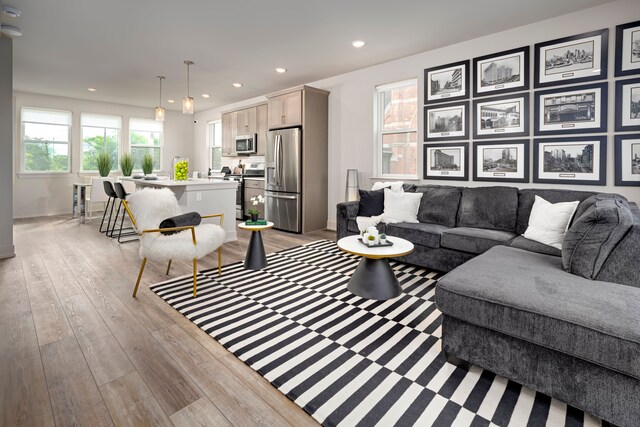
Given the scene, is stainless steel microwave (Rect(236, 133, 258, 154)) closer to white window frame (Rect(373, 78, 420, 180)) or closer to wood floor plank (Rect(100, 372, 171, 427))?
white window frame (Rect(373, 78, 420, 180))

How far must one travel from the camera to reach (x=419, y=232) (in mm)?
3615

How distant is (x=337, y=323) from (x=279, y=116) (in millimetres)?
4400

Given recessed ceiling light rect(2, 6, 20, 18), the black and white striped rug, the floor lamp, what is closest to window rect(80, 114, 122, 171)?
recessed ceiling light rect(2, 6, 20, 18)

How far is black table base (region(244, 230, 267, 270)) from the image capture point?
3650mm

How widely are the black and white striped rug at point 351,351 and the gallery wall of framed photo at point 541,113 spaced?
71.8 inches

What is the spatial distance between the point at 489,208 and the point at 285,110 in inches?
146

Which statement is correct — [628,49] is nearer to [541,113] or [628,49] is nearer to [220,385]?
[541,113]

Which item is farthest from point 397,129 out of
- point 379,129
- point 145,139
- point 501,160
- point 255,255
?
point 145,139

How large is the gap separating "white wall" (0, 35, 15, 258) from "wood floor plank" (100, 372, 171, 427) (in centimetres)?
362

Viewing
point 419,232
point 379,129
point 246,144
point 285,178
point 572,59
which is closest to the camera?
point 572,59

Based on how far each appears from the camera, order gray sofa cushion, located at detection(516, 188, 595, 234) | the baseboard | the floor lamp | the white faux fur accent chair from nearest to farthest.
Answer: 1. the white faux fur accent chair
2. gray sofa cushion, located at detection(516, 188, 595, 234)
3. the baseboard
4. the floor lamp

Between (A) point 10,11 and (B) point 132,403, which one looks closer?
(B) point 132,403

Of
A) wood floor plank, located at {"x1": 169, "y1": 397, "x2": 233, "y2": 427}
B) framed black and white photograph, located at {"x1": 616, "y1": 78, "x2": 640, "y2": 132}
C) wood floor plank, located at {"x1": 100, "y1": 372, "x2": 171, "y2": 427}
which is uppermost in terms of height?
framed black and white photograph, located at {"x1": 616, "y1": 78, "x2": 640, "y2": 132}

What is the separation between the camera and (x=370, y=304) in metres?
2.75
